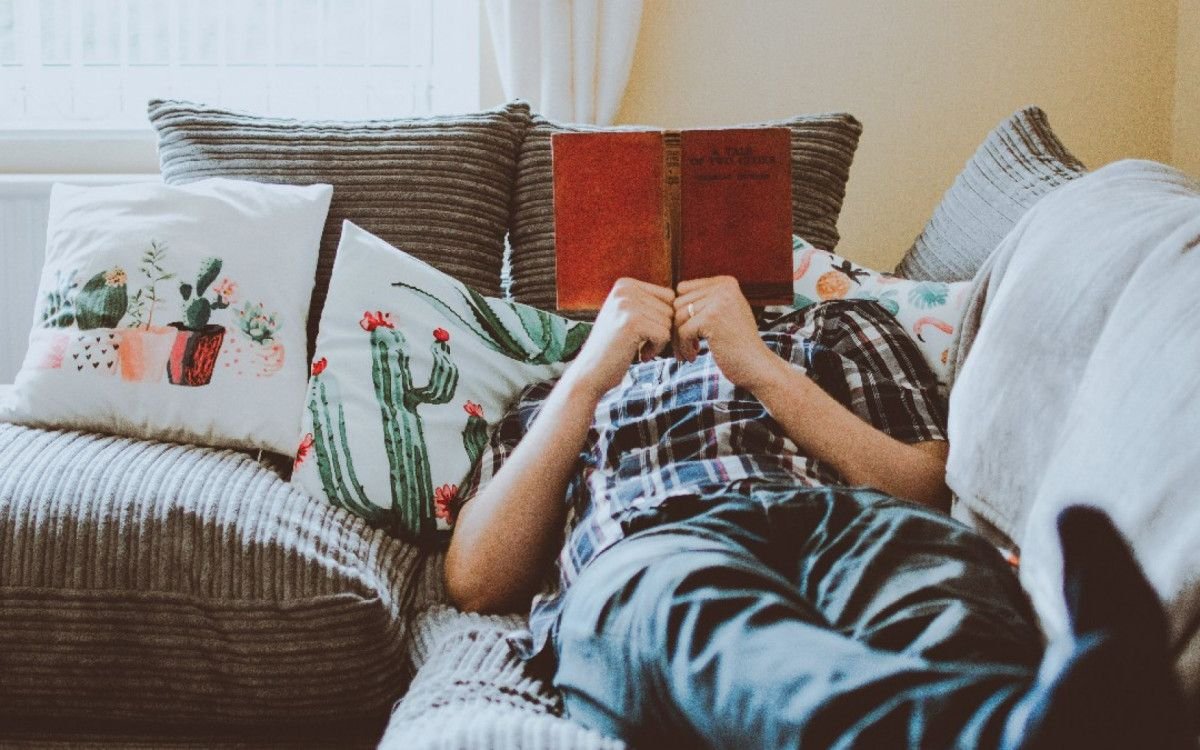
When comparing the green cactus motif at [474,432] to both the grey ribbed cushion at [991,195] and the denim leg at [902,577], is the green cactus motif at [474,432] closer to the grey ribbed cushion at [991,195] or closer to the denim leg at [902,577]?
the denim leg at [902,577]

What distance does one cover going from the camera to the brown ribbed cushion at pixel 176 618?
1055mm

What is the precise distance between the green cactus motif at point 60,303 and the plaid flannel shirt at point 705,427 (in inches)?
22.9

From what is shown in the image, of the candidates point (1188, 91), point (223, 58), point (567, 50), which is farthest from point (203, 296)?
point (1188, 91)

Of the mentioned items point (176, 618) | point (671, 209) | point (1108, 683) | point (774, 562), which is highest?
point (671, 209)

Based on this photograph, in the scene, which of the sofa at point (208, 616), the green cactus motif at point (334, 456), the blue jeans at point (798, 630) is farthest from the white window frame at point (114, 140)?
the blue jeans at point (798, 630)

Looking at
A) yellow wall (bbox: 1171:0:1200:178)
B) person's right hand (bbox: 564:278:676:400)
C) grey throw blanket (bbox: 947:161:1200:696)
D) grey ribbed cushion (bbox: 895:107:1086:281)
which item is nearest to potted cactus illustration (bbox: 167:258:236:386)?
person's right hand (bbox: 564:278:676:400)

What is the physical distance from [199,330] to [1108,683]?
1.16 meters

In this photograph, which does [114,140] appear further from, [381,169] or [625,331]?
[625,331]

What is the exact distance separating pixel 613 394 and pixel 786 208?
1.03ft

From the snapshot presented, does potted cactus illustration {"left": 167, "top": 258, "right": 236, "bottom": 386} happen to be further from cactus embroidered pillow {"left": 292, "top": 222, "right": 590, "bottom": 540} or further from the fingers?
the fingers

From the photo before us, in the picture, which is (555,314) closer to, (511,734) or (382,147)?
(382,147)

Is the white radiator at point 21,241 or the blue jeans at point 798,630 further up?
the white radiator at point 21,241

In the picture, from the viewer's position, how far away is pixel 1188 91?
227 centimetres

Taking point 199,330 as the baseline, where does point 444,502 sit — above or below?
below
